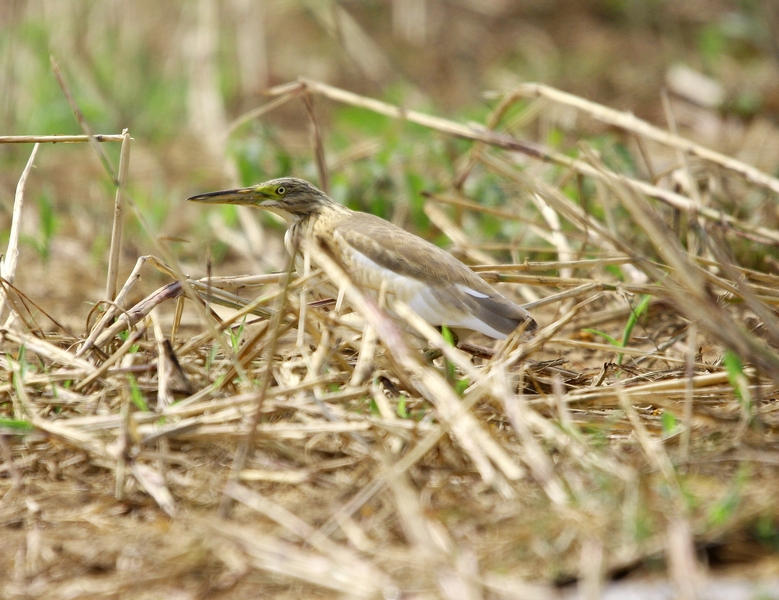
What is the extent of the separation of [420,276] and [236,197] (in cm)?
87

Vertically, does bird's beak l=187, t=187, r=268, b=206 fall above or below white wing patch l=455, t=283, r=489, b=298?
above

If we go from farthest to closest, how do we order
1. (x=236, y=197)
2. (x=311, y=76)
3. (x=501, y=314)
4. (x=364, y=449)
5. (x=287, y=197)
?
(x=311, y=76) < (x=287, y=197) < (x=236, y=197) < (x=501, y=314) < (x=364, y=449)

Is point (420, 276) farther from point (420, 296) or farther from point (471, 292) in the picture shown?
point (471, 292)

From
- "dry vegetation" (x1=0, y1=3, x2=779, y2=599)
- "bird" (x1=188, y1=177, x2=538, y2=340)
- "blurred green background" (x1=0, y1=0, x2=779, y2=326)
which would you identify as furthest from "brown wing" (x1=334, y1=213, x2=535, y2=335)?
"blurred green background" (x1=0, y1=0, x2=779, y2=326)

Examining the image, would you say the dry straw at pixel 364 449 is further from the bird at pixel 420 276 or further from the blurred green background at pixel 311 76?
the blurred green background at pixel 311 76

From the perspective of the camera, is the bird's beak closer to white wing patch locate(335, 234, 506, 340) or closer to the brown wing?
the brown wing

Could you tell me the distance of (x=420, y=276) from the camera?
128 inches

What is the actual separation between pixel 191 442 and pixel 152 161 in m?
4.55

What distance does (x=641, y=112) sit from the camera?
735cm

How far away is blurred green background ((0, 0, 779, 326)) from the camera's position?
500 centimetres

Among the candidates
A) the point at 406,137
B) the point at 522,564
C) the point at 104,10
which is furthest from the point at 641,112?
the point at 522,564

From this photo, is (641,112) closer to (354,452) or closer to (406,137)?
(406,137)

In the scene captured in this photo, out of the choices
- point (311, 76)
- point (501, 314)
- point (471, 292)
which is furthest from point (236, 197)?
point (311, 76)

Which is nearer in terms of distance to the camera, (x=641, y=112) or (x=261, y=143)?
(x=261, y=143)
